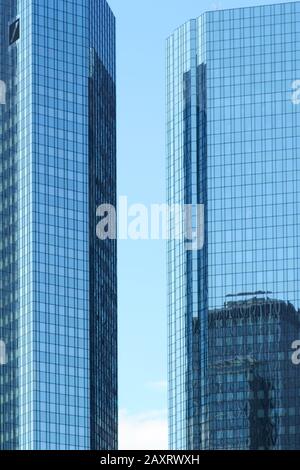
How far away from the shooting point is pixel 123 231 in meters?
186

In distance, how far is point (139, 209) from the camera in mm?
191375
